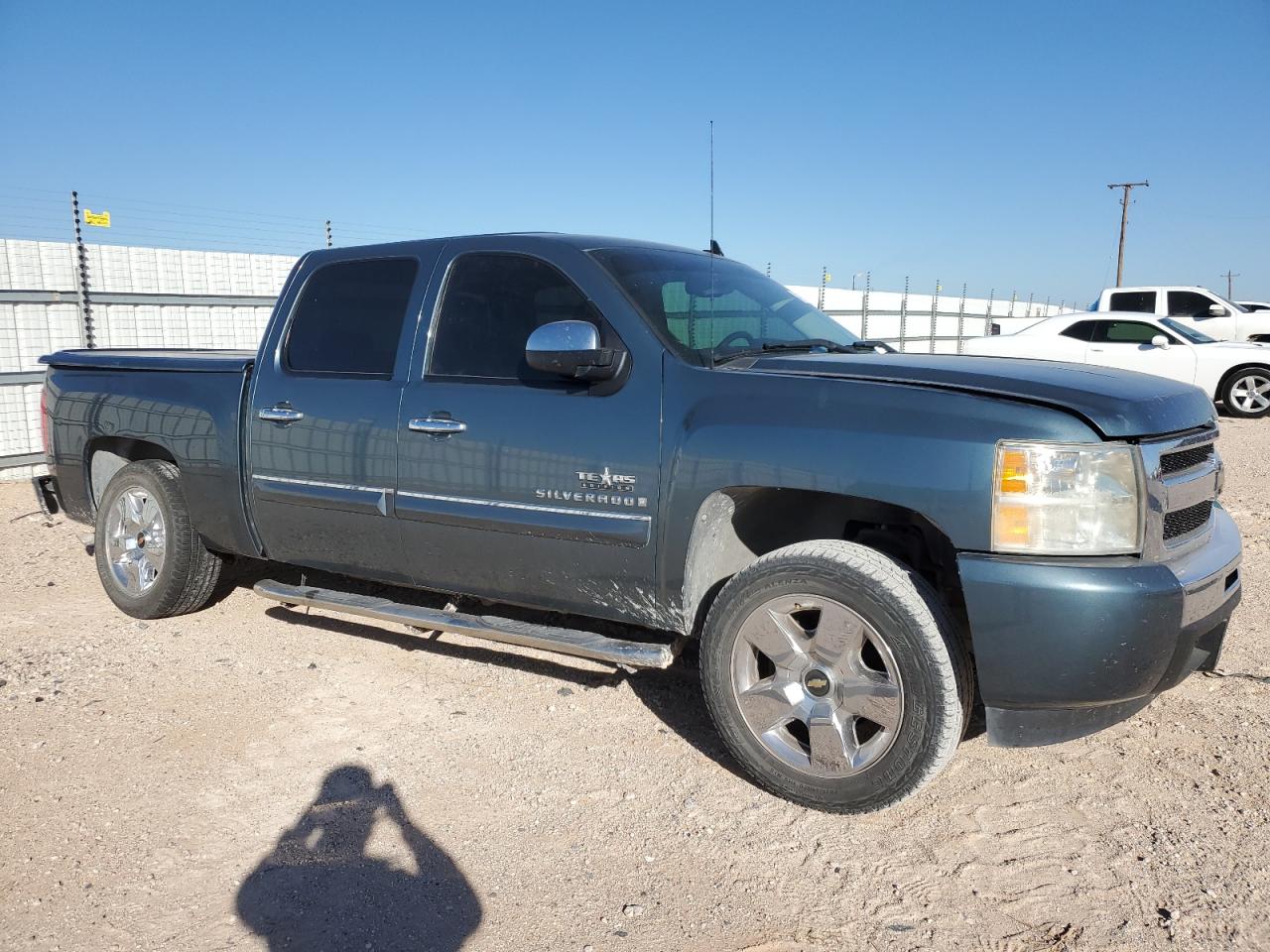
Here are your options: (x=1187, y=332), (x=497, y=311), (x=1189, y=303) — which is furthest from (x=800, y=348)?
(x=1189, y=303)

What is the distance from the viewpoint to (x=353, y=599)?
4.15 metres

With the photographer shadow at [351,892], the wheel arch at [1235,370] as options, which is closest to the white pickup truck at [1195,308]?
the wheel arch at [1235,370]

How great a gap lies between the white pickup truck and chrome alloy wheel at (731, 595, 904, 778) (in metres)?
14.6

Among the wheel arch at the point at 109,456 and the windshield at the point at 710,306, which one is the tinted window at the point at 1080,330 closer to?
the windshield at the point at 710,306

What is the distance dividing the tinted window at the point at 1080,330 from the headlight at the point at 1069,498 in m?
12.4

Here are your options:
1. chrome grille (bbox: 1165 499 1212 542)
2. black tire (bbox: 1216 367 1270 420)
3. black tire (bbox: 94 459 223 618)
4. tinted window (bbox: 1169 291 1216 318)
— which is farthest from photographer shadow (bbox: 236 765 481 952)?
tinted window (bbox: 1169 291 1216 318)

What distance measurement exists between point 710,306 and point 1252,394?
12.1 metres

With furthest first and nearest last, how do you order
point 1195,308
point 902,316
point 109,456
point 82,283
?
1. point 902,316
2. point 1195,308
3. point 82,283
4. point 109,456

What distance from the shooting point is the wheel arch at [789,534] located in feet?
10.5

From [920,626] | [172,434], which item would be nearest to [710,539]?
[920,626]

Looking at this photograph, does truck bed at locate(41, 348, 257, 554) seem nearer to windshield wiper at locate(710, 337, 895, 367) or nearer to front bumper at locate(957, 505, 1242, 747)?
windshield wiper at locate(710, 337, 895, 367)

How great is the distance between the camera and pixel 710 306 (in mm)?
3723

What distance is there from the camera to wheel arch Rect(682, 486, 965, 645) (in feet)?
10.5

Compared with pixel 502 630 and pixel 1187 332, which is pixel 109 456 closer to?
pixel 502 630
